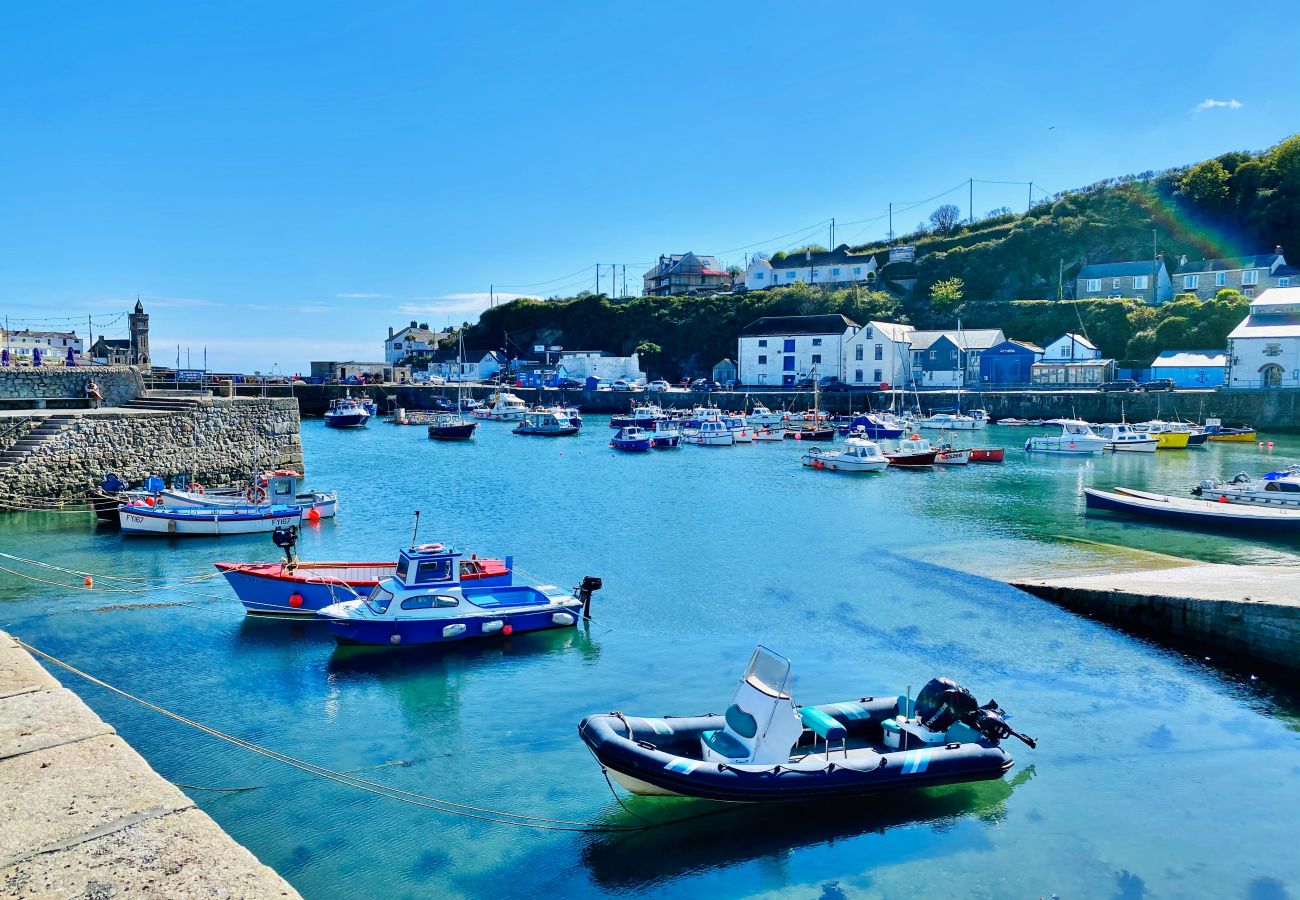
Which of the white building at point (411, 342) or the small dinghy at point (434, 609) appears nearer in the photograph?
the small dinghy at point (434, 609)

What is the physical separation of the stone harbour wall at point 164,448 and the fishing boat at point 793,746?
28.1 meters

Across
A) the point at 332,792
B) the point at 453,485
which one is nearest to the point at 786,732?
the point at 332,792

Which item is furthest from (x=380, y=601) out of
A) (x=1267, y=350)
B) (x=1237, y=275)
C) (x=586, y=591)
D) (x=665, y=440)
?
(x=1237, y=275)

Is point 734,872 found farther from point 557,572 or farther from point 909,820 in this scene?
point 557,572

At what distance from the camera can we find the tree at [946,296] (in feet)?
349

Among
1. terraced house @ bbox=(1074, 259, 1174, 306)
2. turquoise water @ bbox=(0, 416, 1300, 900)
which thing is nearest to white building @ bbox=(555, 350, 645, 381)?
terraced house @ bbox=(1074, 259, 1174, 306)

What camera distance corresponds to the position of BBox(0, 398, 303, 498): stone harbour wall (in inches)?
1231

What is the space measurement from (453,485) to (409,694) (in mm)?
28239

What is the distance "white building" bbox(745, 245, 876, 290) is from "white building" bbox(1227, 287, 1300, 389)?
5428 cm

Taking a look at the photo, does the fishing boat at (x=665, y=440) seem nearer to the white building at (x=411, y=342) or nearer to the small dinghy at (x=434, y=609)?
the small dinghy at (x=434, y=609)

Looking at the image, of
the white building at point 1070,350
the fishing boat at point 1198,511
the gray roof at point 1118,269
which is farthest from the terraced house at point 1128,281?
the fishing boat at point 1198,511

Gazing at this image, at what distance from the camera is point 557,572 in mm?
24703

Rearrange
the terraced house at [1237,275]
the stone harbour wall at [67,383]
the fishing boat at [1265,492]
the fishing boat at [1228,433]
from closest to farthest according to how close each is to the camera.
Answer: the fishing boat at [1265,492] → the stone harbour wall at [67,383] → the fishing boat at [1228,433] → the terraced house at [1237,275]

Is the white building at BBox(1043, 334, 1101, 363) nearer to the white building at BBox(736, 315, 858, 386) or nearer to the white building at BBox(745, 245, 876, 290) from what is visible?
the white building at BBox(736, 315, 858, 386)
